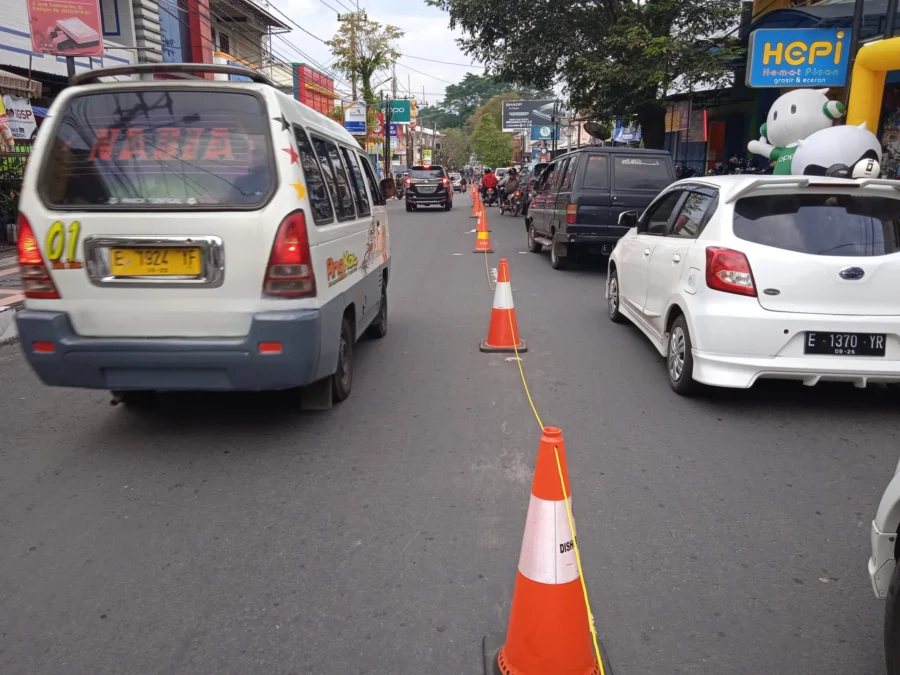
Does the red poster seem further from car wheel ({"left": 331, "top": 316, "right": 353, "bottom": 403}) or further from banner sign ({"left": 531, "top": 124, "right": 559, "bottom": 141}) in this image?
banner sign ({"left": 531, "top": 124, "right": 559, "bottom": 141})

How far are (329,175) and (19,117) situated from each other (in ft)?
40.8

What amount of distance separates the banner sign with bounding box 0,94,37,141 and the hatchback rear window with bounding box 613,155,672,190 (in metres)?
10.8

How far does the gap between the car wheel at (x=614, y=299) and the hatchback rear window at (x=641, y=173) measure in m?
3.58

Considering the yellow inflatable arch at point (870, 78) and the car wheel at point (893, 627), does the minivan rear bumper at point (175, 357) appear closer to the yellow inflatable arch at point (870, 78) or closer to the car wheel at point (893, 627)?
the car wheel at point (893, 627)

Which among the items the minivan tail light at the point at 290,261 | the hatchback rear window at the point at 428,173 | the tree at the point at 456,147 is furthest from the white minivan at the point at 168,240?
the tree at the point at 456,147

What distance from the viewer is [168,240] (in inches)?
159

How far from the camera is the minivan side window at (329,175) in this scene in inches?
191

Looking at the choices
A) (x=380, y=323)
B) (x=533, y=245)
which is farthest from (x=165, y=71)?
(x=533, y=245)

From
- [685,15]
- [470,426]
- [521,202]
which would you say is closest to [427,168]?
[521,202]

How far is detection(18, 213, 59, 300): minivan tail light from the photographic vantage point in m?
4.13

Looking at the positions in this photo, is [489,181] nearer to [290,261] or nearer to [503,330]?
[503,330]

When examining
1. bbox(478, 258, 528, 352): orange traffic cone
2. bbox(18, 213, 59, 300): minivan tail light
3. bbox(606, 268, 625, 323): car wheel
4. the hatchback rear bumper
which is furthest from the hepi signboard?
bbox(18, 213, 59, 300): minivan tail light

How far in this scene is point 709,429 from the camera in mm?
4898

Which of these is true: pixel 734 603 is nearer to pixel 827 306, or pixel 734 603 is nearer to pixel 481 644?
pixel 481 644
